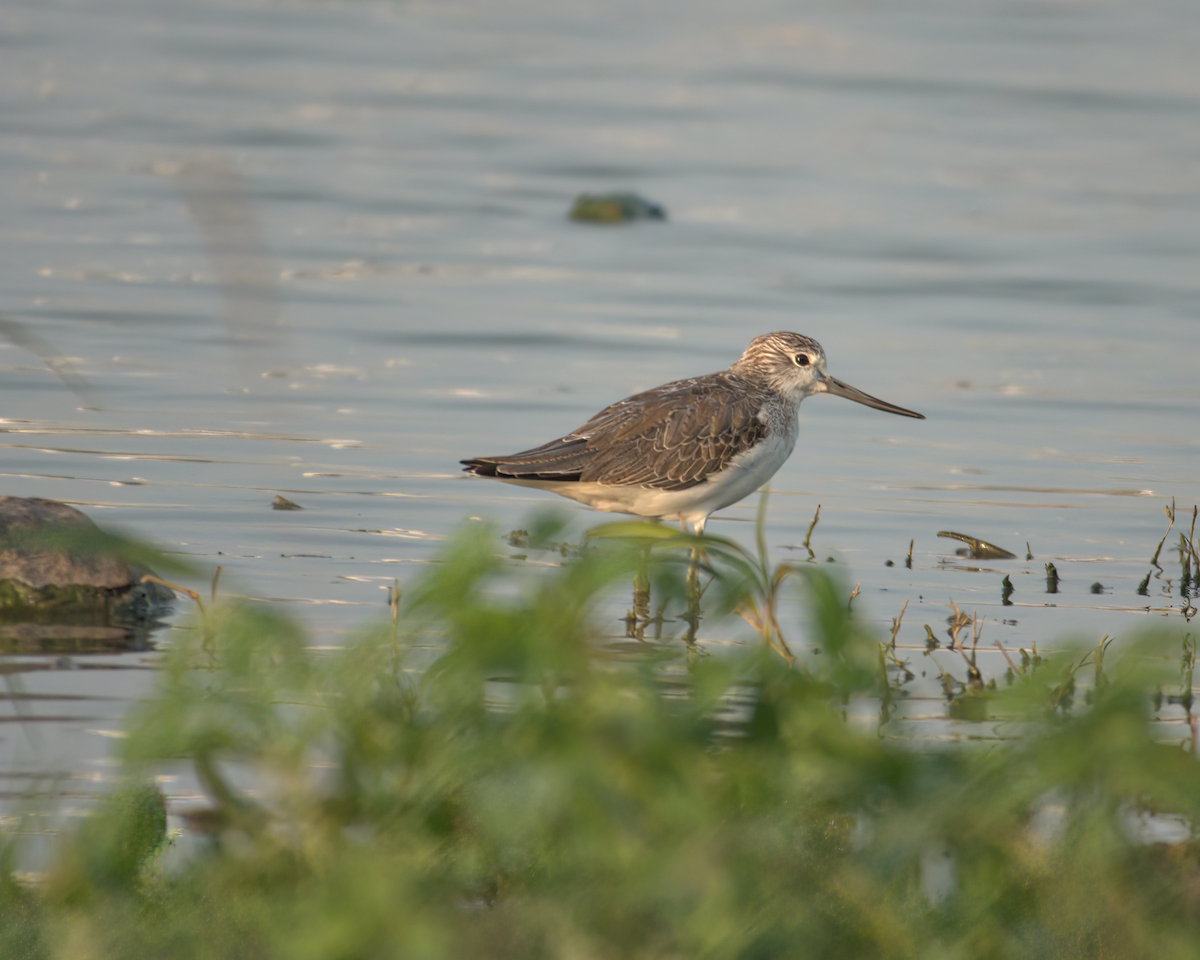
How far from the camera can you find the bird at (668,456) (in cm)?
747

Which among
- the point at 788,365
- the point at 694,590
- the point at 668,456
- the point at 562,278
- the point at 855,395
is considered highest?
the point at 562,278

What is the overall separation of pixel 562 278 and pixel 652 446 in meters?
6.06

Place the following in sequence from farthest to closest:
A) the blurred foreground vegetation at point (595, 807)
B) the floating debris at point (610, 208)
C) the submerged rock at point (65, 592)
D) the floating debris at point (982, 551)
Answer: the floating debris at point (610, 208), the floating debris at point (982, 551), the submerged rock at point (65, 592), the blurred foreground vegetation at point (595, 807)

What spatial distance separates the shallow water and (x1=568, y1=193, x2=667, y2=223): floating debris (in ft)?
0.80

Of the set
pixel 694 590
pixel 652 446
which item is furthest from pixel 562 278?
pixel 694 590

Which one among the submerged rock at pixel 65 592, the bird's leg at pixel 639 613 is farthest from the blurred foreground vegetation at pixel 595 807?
the bird's leg at pixel 639 613

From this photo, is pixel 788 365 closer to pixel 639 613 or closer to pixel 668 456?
pixel 668 456

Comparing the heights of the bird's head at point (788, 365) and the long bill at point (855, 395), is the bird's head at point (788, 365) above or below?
above

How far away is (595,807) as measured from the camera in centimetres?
246

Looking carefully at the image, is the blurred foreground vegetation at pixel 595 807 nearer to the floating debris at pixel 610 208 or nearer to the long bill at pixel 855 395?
the long bill at pixel 855 395

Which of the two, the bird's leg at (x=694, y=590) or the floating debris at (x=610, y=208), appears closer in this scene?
the bird's leg at (x=694, y=590)

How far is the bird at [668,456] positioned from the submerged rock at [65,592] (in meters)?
1.67

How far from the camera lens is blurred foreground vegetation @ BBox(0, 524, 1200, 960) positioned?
2.46m

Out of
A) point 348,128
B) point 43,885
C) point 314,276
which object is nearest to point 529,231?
point 314,276
